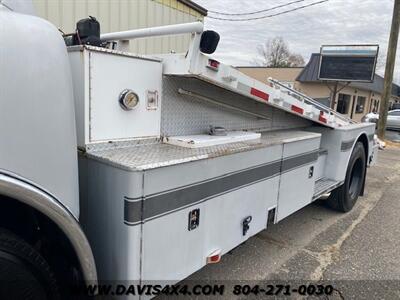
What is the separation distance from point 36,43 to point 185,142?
1.20 m

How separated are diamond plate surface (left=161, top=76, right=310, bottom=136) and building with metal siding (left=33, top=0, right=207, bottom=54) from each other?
12.0 ft

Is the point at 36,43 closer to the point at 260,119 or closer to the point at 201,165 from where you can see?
the point at 201,165

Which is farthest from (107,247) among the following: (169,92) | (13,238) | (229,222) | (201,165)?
(169,92)

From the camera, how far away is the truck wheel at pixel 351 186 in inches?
192

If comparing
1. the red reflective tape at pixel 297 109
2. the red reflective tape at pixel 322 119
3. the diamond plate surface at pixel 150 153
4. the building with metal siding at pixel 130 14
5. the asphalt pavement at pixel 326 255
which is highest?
the building with metal siding at pixel 130 14

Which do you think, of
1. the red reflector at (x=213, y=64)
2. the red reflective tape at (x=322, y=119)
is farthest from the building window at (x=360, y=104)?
the red reflector at (x=213, y=64)

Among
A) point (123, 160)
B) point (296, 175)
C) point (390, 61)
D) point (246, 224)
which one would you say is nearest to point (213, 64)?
point (123, 160)

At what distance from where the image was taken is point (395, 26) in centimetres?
1353

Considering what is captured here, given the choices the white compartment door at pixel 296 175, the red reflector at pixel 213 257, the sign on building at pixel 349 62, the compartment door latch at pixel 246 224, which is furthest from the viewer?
the sign on building at pixel 349 62

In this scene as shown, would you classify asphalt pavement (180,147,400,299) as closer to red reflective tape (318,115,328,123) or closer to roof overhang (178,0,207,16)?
red reflective tape (318,115,328,123)

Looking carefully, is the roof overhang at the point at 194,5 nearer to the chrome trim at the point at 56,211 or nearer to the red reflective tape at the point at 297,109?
the red reflective tape at the point at 297,109

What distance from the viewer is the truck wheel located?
16.0 feet

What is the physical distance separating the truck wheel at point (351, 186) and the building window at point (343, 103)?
864 inches

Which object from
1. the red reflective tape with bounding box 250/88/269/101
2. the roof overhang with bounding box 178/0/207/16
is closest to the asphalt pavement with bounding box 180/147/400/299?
the red reflective tape with bounding box 250/88/269/101
